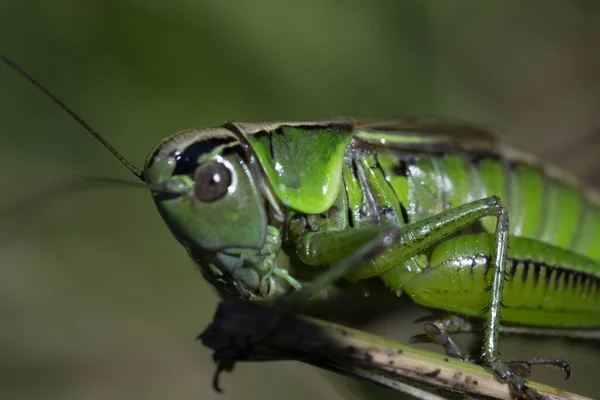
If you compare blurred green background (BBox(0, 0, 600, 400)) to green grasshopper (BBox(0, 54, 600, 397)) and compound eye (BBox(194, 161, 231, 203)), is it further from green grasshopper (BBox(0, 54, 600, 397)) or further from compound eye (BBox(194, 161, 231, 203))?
compound eye (BBox(194, 161, 231, 203))

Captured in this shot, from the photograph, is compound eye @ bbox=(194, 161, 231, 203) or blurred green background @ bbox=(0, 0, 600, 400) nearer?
compound eye @ bbox=(194, 161, 231, 203)

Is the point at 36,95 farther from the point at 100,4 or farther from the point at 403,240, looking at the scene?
the point at 403,240

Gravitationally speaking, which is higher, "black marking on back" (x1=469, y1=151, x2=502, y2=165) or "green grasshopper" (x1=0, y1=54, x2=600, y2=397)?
"black marking on back" (x1=469, y1=151, x2=502, y2=165)

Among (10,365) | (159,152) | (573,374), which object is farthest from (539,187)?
(10,365)

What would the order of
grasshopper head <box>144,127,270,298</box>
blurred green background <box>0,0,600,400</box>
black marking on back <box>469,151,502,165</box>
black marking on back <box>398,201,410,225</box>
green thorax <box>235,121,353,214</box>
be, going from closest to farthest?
grasshopper head <box>144,127,270,298</box> → green thorax <box>235,121,353,214</box> → black marking on back <box>398,201,410,225</box> → black marking on back <box>469,151,502,165</box> → blurred green background <box>0,0,600,400</box>

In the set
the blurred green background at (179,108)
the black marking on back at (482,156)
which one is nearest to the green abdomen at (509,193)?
the black marking on back at (482,156)

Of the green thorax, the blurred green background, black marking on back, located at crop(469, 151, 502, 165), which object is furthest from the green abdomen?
the blurred green background

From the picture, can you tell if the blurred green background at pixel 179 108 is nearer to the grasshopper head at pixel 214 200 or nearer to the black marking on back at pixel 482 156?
the black marking on back at pixel 482 156
